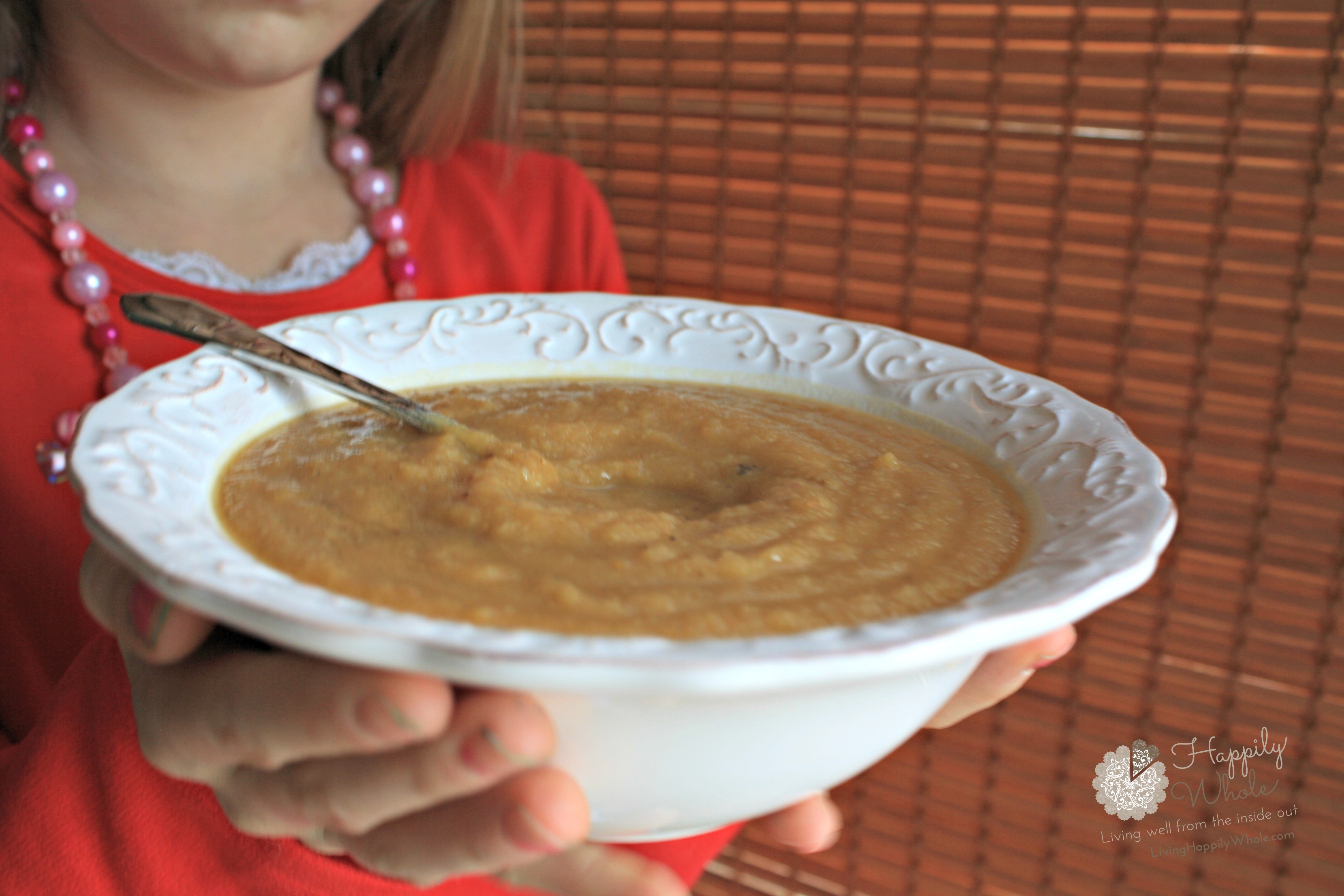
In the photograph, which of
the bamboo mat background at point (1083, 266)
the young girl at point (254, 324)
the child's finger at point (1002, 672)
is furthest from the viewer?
the bamboo mat background at point (1083, 266)

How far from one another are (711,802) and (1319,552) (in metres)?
1.05

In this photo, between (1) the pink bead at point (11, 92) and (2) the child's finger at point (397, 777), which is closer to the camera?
(2) the child's finger at point (397, 777)

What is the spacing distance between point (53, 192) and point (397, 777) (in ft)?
3.07

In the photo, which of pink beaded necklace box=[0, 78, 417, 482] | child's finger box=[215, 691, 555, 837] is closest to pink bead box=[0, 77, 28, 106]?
pink beaded necklace box=[0, 78, 417, 482]

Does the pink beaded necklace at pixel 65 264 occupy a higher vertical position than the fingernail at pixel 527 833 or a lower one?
higher

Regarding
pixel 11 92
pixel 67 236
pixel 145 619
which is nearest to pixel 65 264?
pixel 67 236

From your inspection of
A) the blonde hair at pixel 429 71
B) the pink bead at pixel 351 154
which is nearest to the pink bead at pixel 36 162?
the pink bead at pixel 351 154

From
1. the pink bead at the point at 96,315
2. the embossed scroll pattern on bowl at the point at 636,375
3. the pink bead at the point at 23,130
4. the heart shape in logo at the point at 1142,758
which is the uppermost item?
the pink bead at the point at 23,130

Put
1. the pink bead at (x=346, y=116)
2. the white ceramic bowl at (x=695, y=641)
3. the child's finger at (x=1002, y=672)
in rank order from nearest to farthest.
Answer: the white ceramic bowl at (x=695, y=641), the child's finger at (x=1002, y=672), the pink bead at (x=346, y=116)

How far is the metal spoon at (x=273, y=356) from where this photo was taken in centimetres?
76

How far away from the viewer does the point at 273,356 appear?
79 centimetres

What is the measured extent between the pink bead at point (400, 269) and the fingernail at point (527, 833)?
0.98m

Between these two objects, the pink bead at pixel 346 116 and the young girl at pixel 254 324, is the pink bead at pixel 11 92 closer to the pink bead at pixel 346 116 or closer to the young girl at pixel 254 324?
the young girl at pixel 254 324

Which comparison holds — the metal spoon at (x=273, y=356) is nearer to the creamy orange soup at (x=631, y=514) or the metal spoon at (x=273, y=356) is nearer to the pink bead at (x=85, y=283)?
the creamy orange soup at (x=631, y=514)
